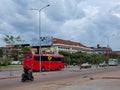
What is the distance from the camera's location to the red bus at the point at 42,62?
57803 mm

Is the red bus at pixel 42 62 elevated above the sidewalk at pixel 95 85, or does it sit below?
above

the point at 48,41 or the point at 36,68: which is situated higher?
the point at 48,41

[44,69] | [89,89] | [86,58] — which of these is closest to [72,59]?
[86,58]

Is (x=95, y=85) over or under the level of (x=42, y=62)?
under

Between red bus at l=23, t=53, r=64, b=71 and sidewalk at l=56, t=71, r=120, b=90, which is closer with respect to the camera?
sidewalk at l=56, t=71, r=120, b=90

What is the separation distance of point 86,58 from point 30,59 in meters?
83.3

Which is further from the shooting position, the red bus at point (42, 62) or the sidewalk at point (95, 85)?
the red bus at point (42, 62)

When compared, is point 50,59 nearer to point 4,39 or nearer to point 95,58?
point 4,39

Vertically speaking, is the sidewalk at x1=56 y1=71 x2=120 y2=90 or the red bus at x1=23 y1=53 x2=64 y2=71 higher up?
the red bus at x1=23 y1=53 x2=64 y2=71

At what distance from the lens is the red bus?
190 feet

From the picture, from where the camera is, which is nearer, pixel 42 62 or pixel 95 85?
pixel 95 85

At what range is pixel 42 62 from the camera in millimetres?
60188

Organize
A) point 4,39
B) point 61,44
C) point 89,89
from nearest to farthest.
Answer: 1. point 89,89
2. point 4,39
3. point 61,44

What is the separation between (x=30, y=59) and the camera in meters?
57.9
